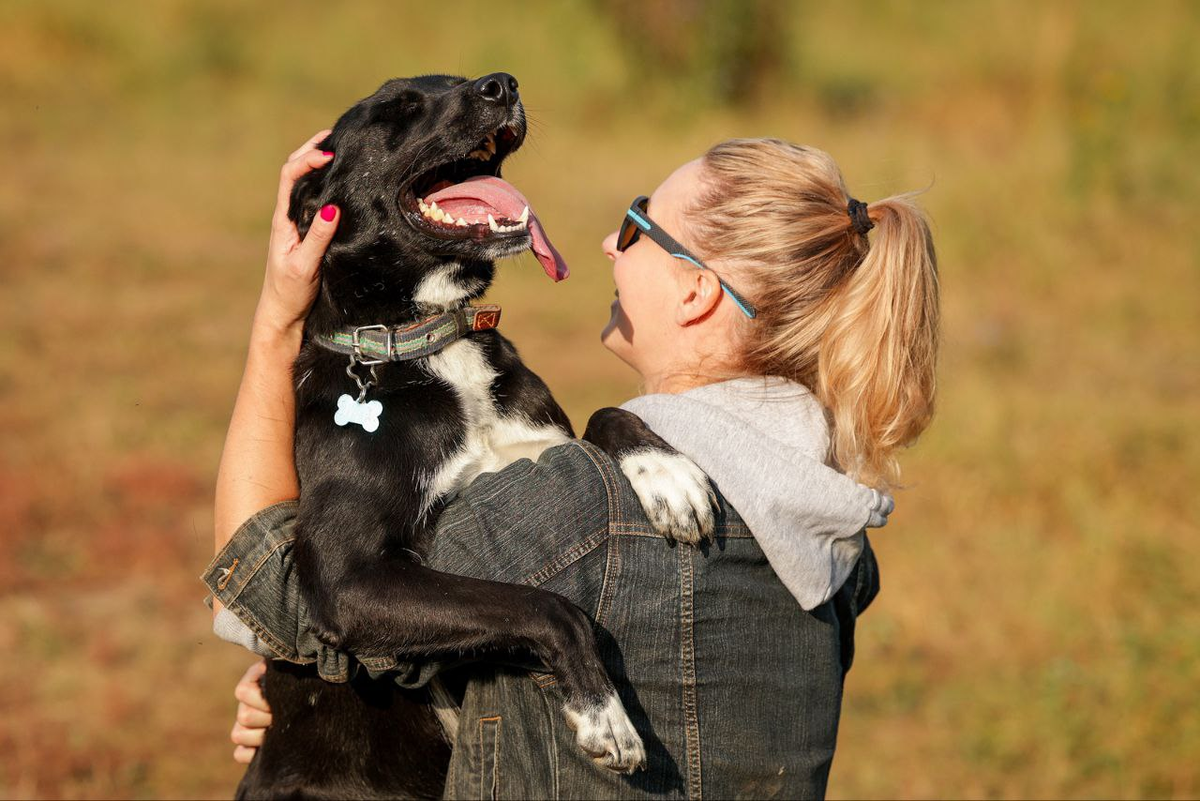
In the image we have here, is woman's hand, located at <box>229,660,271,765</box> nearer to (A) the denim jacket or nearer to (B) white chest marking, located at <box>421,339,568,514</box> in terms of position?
(A) the denim jacket

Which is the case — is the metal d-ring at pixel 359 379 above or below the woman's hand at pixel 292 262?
below

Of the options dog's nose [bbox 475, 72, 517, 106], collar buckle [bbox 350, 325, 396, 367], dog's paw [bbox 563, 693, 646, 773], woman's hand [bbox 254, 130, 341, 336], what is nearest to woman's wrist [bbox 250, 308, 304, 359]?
woman's hand [bbox 254, 130, 341, 336]

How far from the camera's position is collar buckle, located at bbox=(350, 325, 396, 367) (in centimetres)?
229

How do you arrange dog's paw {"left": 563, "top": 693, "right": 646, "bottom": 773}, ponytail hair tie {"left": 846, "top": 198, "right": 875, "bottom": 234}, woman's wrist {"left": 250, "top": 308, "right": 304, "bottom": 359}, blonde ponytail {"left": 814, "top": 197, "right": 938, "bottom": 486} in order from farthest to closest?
woman's wrist {"left": 250, "top": 308, "right": 304, "bottom": 359}
ponytail hair tie {"left": 846, "top": 198, "right": 875, "bottom": 234}
blonde ponytail {"left": 814, "top": 197, "right": 938, "bottom": 486}
dog's paw {"left": 563, "top": 693, "right": 646, "bottom": 773}

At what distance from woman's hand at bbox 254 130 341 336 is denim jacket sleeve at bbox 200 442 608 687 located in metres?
0.41

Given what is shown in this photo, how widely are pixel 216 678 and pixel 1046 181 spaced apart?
7.19 meters

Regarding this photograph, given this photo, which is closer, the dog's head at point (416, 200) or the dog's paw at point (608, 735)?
the dog's paw at point (608, 735)

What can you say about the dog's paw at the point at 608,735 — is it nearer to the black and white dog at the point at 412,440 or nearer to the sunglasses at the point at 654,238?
the black and white dog at the point at 412,440

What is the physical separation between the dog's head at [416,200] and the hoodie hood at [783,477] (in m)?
0.54

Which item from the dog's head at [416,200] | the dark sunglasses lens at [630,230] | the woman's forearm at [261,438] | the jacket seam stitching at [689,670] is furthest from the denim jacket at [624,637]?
the dog's head at [416,200]

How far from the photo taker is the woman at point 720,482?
6.06 feet

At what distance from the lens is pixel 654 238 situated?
2266mm

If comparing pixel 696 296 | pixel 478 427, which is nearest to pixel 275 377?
pixel 478 427

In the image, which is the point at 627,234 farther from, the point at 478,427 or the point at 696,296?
the point at 478,427
